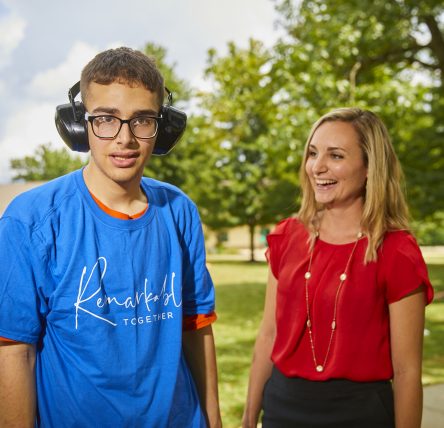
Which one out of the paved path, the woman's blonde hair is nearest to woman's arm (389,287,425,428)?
the woman's blonde hair

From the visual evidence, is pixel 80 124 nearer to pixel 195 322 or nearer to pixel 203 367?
pixel 195 322

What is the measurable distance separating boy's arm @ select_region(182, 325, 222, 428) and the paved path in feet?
8.93

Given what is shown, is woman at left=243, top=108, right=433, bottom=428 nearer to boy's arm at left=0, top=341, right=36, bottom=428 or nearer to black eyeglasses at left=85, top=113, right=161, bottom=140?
black eyeglasses at left=85, top=113, right=161, bottom=140

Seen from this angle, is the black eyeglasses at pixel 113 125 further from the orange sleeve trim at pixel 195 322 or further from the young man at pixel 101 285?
the orange sleeve trim at pixel 195 322

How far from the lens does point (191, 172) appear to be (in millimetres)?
30359

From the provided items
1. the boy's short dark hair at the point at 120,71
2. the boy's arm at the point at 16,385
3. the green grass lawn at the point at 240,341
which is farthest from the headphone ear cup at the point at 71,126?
the green grass lawn at the point at 240,341

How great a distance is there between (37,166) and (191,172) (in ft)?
69.2

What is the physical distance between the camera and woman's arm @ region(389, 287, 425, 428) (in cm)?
206

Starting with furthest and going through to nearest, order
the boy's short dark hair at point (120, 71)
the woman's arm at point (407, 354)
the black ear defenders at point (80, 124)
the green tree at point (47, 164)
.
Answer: the green tree at point (47, 164), the woman's arm at point (407, 354), the black ear defenders at point (80, 124), the boy's short dark hair at point (120, 71)

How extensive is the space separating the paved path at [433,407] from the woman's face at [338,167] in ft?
8.24

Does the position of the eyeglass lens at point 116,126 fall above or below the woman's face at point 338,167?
above

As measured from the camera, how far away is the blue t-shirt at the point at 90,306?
4.86ft

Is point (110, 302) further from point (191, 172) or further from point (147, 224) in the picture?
point (191, 172)

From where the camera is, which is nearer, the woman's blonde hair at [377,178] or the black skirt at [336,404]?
the black skirt at [336,404]
